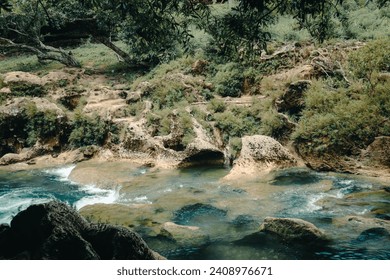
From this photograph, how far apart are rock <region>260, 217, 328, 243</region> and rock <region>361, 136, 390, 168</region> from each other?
348 centimetres

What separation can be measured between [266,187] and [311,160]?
1.83 metres

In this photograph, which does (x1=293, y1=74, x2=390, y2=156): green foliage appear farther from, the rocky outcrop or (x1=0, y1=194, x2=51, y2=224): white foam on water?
(x1=0, y1=194, x2=51, y2=224): white foam on water

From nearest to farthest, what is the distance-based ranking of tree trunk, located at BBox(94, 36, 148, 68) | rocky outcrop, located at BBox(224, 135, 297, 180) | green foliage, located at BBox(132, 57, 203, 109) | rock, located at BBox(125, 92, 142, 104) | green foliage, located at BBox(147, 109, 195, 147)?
rocky outcrop, located at BBox(224, 135, 297, 180) < green foliage, located at BBox(147, 109, 195, 147) < green foliage, located at BBox(132, 57, 203, 109) < rock, located at BBox(125, 92, 142, 104) < tree trunk, located at BBox(94, 36, 148, 68)

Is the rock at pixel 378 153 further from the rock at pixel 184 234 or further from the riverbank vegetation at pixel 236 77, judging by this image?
the rock at pixel 184 234

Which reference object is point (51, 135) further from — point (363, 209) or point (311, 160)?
point (363, 209)

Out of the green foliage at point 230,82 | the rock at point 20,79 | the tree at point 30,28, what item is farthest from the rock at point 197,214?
the tree at point 30,28

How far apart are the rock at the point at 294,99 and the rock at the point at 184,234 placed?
19.5ft

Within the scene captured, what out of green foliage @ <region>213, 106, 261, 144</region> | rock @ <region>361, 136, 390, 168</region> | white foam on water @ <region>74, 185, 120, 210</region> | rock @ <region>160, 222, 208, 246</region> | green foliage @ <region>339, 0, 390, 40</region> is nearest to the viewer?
rock @ <region>160, 222, 208, 246</region>

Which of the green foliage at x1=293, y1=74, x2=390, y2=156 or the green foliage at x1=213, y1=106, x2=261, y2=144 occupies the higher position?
the green foliage at x1=293, y1=74, x2=390, y2=156

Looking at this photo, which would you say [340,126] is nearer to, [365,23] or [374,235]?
[374,235]

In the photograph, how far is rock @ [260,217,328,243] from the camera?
17.2 ft

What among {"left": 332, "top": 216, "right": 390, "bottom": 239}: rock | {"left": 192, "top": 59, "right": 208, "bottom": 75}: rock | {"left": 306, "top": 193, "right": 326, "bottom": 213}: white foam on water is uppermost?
{"left": 192, "top": 59, "right": 208, "bottom": 75}: rock

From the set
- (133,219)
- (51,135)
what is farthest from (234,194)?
(51,135)

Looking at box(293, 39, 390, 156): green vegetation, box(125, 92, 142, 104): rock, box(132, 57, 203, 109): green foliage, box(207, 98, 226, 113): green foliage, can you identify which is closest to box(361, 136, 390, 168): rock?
box(293, 39, 390, 156): green vegetation
